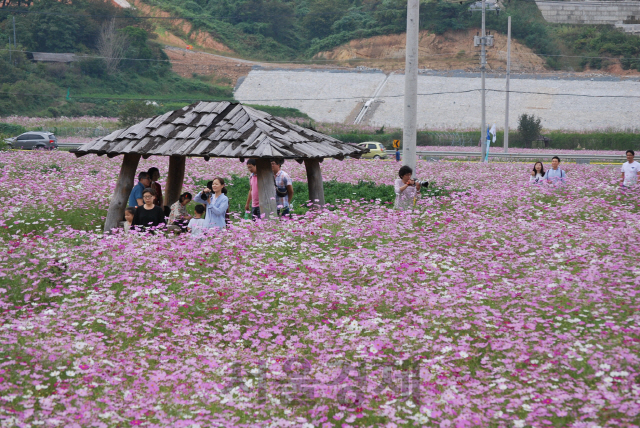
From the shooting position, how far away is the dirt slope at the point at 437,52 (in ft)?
315

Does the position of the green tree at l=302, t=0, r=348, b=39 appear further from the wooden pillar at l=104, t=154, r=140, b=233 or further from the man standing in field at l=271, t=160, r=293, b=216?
the man standing in field at l=271, t=160, r=293, b=216

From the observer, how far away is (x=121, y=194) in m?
13.4

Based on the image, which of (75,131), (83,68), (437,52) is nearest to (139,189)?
(75,131)

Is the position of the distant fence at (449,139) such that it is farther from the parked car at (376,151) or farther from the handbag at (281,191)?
the handbag at (281,191)

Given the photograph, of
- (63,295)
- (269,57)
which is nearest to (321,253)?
(63,295)

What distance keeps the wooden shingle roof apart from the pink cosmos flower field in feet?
4.46

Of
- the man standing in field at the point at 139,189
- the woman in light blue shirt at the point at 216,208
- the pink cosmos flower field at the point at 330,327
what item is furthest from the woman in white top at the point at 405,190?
the man standing in field at the point at 139,189

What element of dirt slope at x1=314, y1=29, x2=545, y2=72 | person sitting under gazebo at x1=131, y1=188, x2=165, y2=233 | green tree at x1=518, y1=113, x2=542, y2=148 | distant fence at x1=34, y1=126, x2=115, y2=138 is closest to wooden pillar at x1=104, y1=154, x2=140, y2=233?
person sitting under gazebo at x1=131, y1=188, x2=165, y2=233

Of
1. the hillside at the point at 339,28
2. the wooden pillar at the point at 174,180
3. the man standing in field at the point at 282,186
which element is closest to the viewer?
the man standing in field at the point at 282,186

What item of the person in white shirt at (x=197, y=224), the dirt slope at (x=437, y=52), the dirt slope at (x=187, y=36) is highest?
the dirt slope at (x=187, y=36)

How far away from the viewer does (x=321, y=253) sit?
9.62 metres

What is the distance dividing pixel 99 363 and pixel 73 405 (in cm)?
64

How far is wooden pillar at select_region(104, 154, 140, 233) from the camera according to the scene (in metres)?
13.2

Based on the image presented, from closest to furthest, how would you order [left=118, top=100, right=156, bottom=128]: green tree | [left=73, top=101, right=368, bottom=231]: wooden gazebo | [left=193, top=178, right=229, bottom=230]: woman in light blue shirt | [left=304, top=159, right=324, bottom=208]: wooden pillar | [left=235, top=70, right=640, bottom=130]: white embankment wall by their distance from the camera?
[left=193, top=178, right=229, bottom=230]: woman in light blue shirt → [left=73, top=101, right=368, bottom=231]: wooden gazebo → [left=304, top=159, right=324, bottom=208]: wooden pillar → [left=118, top=100, right=156, bottom=128]: green tree → [left=235, top=70, right=640, bottom=130]: white embankment wall
